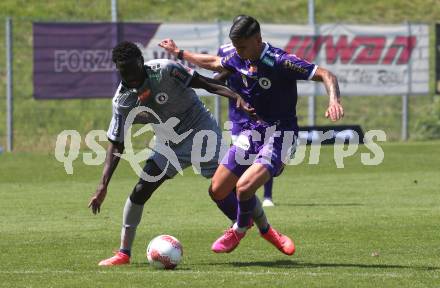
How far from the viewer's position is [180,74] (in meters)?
11.0

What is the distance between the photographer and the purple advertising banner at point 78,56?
92.0 feet

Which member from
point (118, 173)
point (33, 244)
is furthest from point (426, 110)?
point (33, 244)

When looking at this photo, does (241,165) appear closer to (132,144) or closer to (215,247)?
(215,247)

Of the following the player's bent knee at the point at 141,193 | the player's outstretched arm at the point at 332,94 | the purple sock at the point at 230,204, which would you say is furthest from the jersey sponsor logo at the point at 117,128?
the player's outstretched arm at the point at 332,94

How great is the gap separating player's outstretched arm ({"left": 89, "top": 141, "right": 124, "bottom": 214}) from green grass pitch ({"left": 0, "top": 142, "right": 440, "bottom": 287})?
61 cm

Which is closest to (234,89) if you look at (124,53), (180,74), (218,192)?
(180,74)

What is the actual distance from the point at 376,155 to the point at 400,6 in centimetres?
1523

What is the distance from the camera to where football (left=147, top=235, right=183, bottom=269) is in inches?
421

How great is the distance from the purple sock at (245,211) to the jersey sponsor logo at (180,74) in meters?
1.29

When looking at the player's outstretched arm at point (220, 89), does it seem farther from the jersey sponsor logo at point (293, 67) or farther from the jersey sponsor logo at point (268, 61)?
the jersey sponsor logo at point (293, 67)

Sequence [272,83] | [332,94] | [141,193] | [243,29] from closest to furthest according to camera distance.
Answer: [332,94] < [243,29] < [272,83] < [141,193]

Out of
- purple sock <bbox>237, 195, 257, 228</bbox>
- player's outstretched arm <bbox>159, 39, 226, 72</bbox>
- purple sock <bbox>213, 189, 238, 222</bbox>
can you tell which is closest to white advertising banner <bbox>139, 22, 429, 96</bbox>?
player's outstretched arm <bbox>159, 39, 226, 72</bbox>

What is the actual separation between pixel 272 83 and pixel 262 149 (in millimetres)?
626

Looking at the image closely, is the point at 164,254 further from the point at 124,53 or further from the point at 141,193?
the point at 124,53
